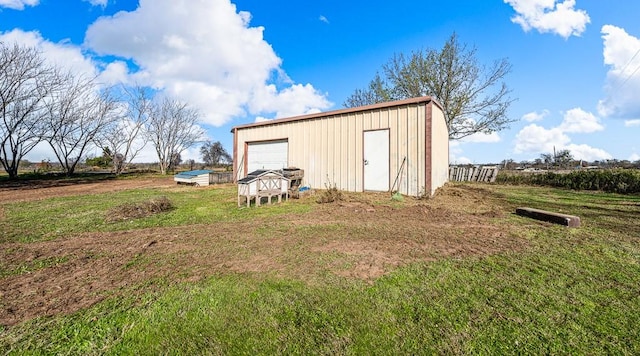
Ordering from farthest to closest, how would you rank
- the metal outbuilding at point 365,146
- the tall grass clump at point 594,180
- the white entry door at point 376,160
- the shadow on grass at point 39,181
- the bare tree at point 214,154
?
the bare tree at point 214,154 → the shadow on grass at point 39,181 → the tall grass clump at point 594,180 → the white entry door at point 376,160 → the metal outbuilding at point 365,146

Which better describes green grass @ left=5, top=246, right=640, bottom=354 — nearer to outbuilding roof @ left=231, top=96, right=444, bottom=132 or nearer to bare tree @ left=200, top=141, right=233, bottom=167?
outbuilding roof @ left=231, top=96, right=444, bottom=132

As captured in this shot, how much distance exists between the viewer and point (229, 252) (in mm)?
3490

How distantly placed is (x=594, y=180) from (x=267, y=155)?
14948mm

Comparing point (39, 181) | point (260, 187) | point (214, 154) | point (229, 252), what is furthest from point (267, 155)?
point (214, 154)

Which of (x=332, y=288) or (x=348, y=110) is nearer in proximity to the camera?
(x=332, y=288)

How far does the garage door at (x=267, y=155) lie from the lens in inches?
497

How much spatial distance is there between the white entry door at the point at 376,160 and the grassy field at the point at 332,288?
15.2 feet

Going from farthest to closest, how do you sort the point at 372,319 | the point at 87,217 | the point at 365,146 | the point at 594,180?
the point at 594,180 → the point at 365,146 → the point at 87,217 → the point at 372,319

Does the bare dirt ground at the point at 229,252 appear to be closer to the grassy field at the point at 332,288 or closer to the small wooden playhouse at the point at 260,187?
the grassy field at the point at 332,288

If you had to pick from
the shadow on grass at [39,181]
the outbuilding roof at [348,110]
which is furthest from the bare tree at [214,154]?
the outbuilding roof at [348,110]

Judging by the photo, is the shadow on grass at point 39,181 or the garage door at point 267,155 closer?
the garage door at point 267,155

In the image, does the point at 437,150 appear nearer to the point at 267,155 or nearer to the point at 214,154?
the point at 267,155

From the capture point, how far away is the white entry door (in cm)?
945

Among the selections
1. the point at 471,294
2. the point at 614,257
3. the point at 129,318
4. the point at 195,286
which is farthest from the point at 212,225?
the point at 614,257
